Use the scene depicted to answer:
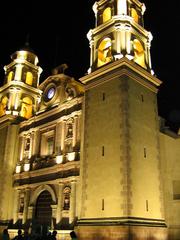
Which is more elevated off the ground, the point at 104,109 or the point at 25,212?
the point at 104,109

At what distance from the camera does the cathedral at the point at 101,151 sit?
1930 centimetres

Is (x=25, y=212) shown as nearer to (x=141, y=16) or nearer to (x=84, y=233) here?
(x=84, y=233)

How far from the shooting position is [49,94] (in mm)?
28781

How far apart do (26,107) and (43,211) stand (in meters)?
11.3

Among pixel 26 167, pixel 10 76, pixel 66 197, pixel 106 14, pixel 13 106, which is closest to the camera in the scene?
pixel 66 197

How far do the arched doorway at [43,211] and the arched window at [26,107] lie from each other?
9248mm

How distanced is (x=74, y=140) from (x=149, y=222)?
8204 mm

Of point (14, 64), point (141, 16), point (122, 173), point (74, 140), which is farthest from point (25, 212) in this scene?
point (141, 16)

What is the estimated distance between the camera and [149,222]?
62.4 ft

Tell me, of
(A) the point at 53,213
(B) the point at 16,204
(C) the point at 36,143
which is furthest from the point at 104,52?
(B) the point at 16,204

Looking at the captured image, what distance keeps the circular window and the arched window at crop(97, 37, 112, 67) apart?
224 inches

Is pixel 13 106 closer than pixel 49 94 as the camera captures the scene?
No

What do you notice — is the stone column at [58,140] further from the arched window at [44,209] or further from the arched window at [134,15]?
the arched window at [134,15]

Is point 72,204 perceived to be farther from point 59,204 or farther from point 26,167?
point 26,167
